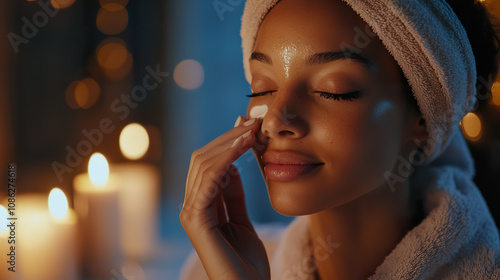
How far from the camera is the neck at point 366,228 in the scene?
0.71 metres

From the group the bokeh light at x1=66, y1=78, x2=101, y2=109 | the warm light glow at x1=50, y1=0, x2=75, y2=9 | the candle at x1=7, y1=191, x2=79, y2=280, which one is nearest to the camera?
the candle at x1=7, y1=191, x2=79, y2=280

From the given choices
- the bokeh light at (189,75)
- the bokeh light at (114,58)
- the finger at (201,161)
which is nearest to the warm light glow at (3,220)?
the finger at (201,161)

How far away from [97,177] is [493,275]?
730mm

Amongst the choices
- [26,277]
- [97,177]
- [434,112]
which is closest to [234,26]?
[97,177]

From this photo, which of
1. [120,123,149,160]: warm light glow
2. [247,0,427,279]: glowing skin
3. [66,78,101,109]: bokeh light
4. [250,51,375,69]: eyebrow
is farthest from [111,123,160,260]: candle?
[250,51,375,69]: eyebrow

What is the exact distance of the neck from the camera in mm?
713

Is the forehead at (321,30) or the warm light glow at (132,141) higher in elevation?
the forehead at (321,30)

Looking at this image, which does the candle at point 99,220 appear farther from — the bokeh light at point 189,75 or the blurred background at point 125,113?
the bokeh light at point 189,75

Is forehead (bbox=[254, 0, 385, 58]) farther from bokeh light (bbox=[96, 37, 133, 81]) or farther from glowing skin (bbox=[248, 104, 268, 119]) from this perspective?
bokeh light (bbox=[96, 37, 133, 81])

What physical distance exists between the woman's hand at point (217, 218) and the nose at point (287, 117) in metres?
0.06

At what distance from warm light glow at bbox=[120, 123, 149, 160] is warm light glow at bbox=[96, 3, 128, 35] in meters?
0.33

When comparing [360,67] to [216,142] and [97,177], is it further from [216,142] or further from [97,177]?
[97,177]

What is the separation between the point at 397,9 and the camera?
58 centimetres

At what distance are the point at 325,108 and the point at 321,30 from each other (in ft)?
0.37
